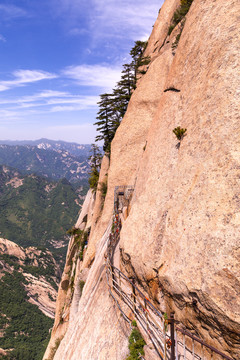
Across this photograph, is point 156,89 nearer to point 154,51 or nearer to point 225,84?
point 154,51

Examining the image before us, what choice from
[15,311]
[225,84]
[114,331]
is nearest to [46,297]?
[15,311]

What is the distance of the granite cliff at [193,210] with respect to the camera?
7.92 meters

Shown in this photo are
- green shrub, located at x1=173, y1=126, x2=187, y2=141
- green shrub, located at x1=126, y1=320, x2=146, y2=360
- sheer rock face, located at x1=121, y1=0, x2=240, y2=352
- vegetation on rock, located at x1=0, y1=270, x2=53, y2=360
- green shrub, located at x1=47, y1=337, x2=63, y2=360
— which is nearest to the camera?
sheer rock face, located at x1=121, y1=0, x2=240, y2=352

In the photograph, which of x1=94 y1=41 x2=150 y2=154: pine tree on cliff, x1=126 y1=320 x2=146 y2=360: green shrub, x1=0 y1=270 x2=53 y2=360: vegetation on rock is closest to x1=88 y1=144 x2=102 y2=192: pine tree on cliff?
x1=94 y1=41 x2=150 y2=154: pine tree on cliff

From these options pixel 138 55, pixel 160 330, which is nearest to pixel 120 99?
pixel 138 55

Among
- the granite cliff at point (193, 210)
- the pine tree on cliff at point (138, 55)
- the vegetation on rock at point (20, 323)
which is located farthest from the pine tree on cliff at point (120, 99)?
the vegetation on rock at point (20, 323)

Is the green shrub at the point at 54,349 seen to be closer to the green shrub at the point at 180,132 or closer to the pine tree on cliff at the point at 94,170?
the pine tree on cliff at the point at 94,170

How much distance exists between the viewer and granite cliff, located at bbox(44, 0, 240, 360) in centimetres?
792

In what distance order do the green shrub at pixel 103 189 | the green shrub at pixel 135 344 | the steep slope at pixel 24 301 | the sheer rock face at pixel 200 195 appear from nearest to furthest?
the sheer rock face at pixel 200 195 < the green shrub at pixel 135 344 < the green shrub at pixel 103 189 < the steep slope at pixel 24 301

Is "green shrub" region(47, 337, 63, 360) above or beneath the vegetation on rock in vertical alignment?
above

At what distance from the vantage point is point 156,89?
28.6 metres

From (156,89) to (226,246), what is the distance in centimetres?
2630

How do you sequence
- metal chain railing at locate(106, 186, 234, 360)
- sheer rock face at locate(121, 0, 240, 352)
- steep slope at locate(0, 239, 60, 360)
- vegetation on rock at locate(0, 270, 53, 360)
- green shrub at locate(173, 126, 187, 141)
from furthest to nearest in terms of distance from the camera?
steep slope at locate(0, 239, 60, 360) → vegetation on rock at locate(0, 270, 53, 360) → green shrub at locate(173, 126, 187, 141) → metal chain railing at locate(106, 186, 234, 360) → sheer rock face at locate(121, 0, 240, 352)

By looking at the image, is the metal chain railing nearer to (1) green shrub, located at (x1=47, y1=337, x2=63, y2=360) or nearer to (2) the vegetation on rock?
(1) green shrub, located at (x1=47, y1=337, x2=63, y2=360)
